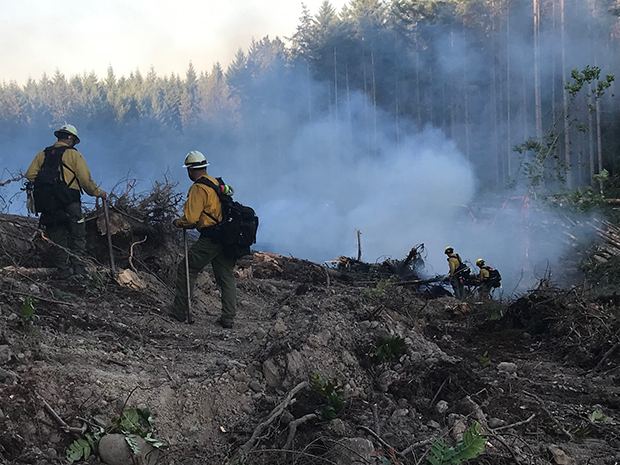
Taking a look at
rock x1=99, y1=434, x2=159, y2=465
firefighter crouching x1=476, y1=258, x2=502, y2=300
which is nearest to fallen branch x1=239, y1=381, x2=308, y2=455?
rock x1=99, y1=434, x2=159, y2=465

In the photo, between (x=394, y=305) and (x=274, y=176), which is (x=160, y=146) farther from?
(x=394, y=305)

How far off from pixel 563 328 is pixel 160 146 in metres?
48.3

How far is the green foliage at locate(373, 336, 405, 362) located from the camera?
401cm

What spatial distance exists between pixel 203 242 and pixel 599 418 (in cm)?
395

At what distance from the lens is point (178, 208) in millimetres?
7738

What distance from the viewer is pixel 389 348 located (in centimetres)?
405

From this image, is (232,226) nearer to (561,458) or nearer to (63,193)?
(63,193)

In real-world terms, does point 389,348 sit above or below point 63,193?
below

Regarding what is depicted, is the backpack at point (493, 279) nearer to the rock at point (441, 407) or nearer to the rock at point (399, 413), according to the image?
the rock at point (441, 407)

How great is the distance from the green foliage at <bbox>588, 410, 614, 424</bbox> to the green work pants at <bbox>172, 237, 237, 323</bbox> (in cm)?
370

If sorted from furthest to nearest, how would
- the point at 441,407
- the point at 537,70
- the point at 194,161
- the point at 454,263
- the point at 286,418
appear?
the point at 537,70, the point at 454,263, the point at 194,161, the point at 441,407, the point at 286,418

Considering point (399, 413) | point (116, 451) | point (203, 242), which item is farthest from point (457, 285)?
point (116, 451)

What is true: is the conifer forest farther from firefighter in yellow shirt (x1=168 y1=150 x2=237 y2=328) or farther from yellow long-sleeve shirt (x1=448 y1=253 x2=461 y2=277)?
firefighter in yellow shirt (x1=168 y1=150 x2=237 y2=328)

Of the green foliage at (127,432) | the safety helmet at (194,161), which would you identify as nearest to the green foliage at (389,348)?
the green foliage at (127,432)
